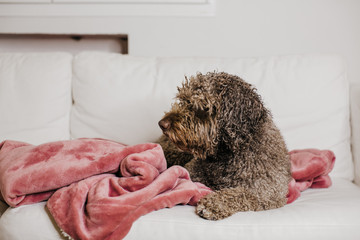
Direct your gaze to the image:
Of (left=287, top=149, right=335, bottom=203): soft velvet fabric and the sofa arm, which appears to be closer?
(left=287, top=149, right=335, bottom=203): soft velvet fabric

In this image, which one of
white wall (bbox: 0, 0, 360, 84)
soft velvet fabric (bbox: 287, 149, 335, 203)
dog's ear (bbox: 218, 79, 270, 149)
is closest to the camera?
dog's ear (bbox: 218, 79, 270, 149)

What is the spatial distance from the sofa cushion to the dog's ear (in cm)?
113

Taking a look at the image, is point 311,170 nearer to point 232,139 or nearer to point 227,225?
point 232,139

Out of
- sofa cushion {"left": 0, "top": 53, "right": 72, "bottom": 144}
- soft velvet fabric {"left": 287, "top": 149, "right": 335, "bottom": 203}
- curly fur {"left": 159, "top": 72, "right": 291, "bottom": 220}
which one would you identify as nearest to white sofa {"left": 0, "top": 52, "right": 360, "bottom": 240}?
sofa cushion {"left": 0, "top": 53, "right": 72, "bottom": 144}

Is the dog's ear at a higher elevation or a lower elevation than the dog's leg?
higher

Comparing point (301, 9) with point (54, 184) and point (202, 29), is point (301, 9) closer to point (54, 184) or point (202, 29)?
point (202, 29)

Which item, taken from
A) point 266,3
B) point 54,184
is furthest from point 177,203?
point 266,3

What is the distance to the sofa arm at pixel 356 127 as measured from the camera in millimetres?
1957

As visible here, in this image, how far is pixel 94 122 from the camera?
2074mm

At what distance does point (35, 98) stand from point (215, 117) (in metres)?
1.22

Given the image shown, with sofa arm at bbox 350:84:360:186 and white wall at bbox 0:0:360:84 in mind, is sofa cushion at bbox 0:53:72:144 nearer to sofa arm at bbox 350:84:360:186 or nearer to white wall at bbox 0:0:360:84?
white wall at bbox 0:0:360:84

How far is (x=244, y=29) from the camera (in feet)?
8.45

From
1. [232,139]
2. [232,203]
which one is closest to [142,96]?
[232,139]

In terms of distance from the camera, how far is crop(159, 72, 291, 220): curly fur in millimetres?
1447
